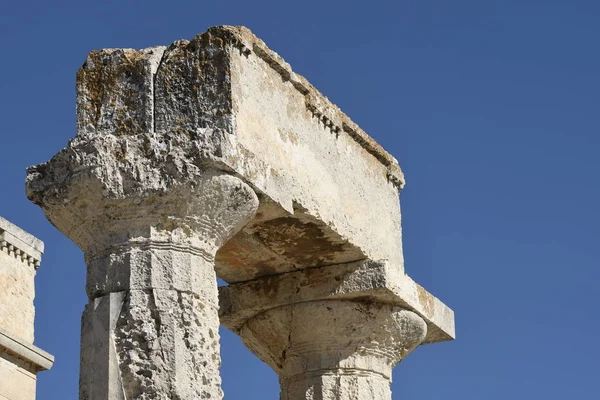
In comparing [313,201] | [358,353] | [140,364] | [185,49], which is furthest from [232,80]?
Answer: [358,353]

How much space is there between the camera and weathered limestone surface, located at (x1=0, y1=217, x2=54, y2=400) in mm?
21359

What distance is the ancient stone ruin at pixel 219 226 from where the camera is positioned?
10.3m

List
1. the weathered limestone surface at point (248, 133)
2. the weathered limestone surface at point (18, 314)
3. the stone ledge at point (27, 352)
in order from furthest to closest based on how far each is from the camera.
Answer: the weathered limestone surface at point (18, 314)
the stone ledge at point (27, 352)
the weathered limestone surface at point (248, 133)

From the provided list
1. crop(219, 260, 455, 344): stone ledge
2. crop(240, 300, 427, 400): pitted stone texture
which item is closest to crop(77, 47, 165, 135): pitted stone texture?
crop(219, 260, 455, 344): stone ledge

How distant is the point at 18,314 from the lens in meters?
21.9

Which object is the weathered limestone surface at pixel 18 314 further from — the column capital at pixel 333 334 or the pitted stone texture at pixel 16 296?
the column capital at pixel 333 334

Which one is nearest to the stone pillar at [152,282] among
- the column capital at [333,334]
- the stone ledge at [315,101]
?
the stone ledge at [315,101]

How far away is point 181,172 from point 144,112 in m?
0.68

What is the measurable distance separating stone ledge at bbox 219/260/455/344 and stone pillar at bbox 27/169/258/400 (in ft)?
6.77

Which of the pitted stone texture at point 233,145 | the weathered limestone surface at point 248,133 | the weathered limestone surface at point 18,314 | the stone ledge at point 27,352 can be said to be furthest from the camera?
the weathered limestone surface at point 18,314

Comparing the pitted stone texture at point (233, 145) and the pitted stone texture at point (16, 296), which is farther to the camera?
the pitted stone texture at point (16, 296)

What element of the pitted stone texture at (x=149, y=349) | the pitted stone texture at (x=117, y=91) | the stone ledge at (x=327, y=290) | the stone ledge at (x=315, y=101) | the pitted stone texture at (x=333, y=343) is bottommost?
the pitted stone texture at (x=149, y=349)

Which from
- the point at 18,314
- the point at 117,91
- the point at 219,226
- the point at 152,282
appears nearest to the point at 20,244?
the point at 18,314

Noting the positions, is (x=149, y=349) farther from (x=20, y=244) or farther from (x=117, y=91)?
(x=20, y=244)
